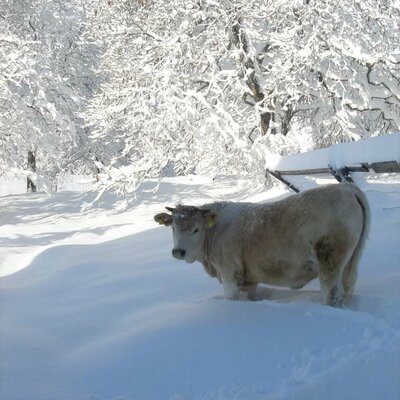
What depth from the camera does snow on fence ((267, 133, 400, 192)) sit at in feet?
9.98

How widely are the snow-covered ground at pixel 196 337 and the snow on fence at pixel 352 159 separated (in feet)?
3.03

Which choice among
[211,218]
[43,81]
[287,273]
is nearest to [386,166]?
[287,273]

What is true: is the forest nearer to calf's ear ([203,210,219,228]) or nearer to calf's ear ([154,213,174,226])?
calf's ear ([154,213,174,226])

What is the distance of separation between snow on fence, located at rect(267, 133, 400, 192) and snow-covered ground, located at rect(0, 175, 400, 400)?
924 millimetres

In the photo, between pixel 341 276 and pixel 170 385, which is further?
pixel 341 276

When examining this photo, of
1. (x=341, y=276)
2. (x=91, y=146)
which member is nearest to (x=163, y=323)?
(x=341, y=276)

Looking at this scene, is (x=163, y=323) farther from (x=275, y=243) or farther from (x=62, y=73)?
(x=62, y=73)

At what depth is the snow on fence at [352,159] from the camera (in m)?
3.04

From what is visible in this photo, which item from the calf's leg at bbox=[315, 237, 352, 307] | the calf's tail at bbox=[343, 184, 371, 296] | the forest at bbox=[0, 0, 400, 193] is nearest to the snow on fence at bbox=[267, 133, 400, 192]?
the calf's tail at bbox=[343, 184, 371, 296]

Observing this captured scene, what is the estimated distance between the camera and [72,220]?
→ 13.8 metres

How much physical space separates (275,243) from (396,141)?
48.2 inches

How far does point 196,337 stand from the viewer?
2994 mm

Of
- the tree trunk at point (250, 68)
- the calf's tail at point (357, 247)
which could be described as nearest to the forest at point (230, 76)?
the tree trunk at point (250, 68)

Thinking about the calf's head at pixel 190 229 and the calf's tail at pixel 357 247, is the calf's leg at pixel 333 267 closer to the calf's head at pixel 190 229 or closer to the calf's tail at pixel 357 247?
the calf's tail at pixel 357 247
